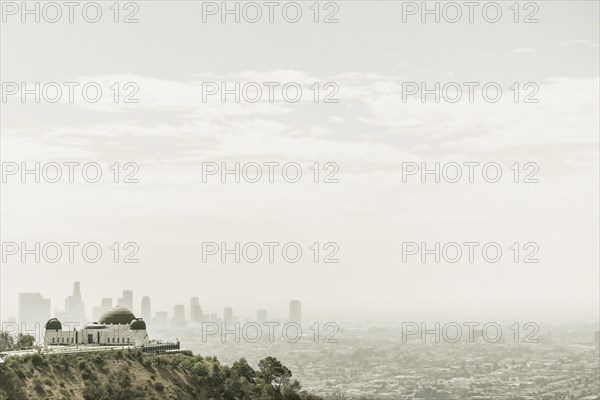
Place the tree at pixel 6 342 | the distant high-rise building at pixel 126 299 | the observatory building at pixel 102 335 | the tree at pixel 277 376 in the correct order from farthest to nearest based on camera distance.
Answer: the distant high-rise building at pixel 126 299
the tree at pixel 6 342
the observatory building at pixel 102 335
the tree at pixel 277 376

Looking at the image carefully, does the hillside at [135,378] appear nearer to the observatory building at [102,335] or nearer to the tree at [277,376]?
the tree at [277,376]

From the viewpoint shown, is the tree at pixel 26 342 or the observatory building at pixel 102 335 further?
the tree at pixel 26 342

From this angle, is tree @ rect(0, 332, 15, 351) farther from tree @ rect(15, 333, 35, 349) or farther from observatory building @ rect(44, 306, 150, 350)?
observatory building @ rect(44, 306, 150, 350)

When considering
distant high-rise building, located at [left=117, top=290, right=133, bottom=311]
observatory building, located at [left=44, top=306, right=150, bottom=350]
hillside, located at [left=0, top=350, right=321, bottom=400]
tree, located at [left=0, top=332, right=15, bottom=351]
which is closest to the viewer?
hillside, located at [left=0, top=350, right=321, bottom=400]

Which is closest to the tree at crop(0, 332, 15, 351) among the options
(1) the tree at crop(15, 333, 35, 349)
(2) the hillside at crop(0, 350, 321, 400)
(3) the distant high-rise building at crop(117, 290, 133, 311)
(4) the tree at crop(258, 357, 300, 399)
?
(1) the tree at crop(15, 333, 35, 349)

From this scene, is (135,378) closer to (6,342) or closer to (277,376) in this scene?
(277,376)

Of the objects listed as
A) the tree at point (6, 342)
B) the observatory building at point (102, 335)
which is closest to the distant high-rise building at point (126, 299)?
the tree at point (6, 342)

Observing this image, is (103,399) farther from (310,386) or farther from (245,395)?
(310,386)

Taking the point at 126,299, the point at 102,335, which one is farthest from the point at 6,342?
the point at 126,299
